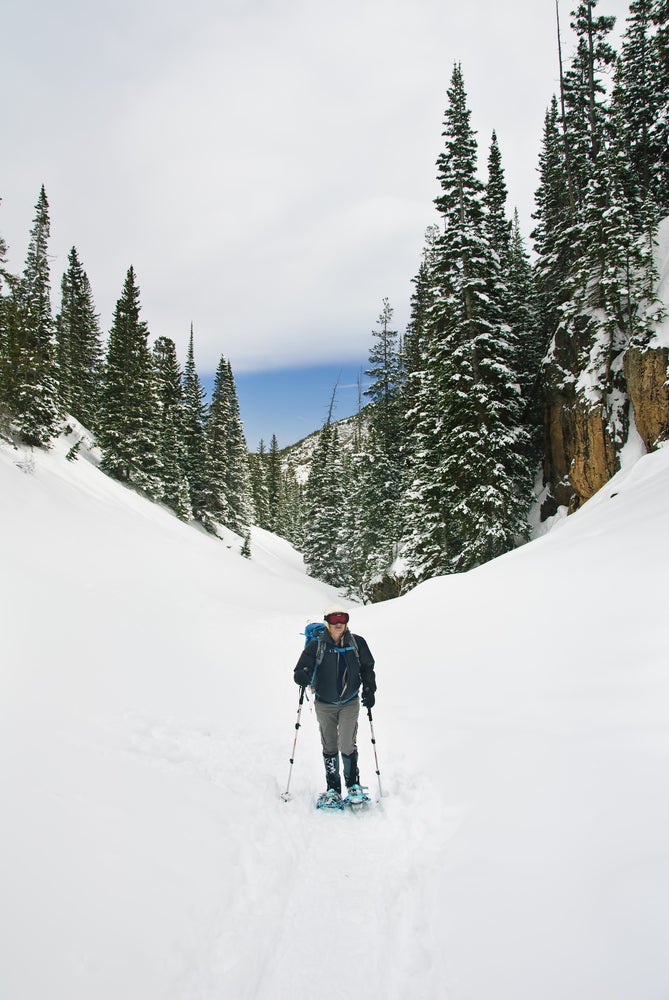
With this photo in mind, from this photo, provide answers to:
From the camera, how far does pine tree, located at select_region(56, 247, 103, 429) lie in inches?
1567

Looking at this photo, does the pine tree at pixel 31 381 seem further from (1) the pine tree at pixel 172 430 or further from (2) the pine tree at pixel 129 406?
(1) the pine tree at pixel 172 430

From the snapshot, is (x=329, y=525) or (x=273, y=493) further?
(x=273, y=493)

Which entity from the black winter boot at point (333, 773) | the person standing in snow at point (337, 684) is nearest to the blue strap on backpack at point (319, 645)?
the person standing in snow at point (337, 684)


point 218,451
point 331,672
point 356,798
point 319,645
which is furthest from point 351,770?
point 218,451

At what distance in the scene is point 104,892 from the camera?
3496 mm

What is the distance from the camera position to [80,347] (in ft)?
142

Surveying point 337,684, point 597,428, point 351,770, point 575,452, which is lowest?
point 351,770

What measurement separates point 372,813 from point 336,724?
3.21 feet

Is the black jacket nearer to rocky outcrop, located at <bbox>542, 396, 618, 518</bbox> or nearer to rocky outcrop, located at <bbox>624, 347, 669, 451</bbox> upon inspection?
rocky outcrop, located at <bbox>624, 347, 669, 451</bbox>

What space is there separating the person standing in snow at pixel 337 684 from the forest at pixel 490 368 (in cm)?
1336

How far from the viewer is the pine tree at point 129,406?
105ft

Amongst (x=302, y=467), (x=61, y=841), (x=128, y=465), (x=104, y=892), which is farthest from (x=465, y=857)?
(x=302, y=467)

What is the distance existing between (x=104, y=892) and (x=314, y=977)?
5.31 ft

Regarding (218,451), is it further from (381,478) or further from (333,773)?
(333,773)
